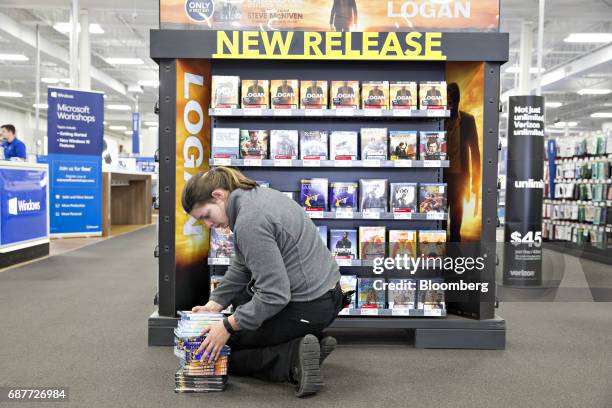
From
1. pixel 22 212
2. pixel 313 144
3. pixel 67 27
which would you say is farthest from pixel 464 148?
pixel 67 27

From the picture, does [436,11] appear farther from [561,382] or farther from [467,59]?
[561,382]

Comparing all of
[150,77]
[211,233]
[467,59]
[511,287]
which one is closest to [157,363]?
[211,233]

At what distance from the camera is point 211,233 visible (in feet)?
12.1

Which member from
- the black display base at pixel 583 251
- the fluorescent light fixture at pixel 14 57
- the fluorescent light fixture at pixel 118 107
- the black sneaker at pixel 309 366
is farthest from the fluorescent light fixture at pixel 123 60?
the black sneaker at pixel 309 366

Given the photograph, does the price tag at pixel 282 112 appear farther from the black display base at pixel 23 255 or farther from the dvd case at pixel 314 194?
the black display base at pixel 23 255

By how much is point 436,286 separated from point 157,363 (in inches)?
69.4

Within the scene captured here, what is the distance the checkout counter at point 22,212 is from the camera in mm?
6352

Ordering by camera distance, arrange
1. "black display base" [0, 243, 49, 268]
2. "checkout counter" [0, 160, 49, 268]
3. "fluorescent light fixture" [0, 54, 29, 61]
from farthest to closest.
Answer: "fluorescent light fixture" [0, 54, 29, 61]
"black display base" [0, 243, 49, 268]
"checkout counter" [0, 160, 49, 268]

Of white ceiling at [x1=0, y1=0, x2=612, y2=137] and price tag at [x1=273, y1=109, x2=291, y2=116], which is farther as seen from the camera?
white ceiling at [x1=0, y1=0, x2=612, y2=137]

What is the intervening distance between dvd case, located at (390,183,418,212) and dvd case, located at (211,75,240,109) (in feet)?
3.87

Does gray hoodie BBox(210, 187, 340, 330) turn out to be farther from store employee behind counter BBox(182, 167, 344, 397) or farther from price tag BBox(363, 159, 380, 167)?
price tag BBox(363, 159, 380, 167)

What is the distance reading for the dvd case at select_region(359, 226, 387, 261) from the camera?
3.70m

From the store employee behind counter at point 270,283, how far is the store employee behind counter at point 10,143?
6351 millimetres

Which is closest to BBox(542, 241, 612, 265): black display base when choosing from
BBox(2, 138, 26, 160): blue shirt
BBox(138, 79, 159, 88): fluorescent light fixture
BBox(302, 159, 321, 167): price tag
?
BBox(302, 159, 321, 167): price tag
